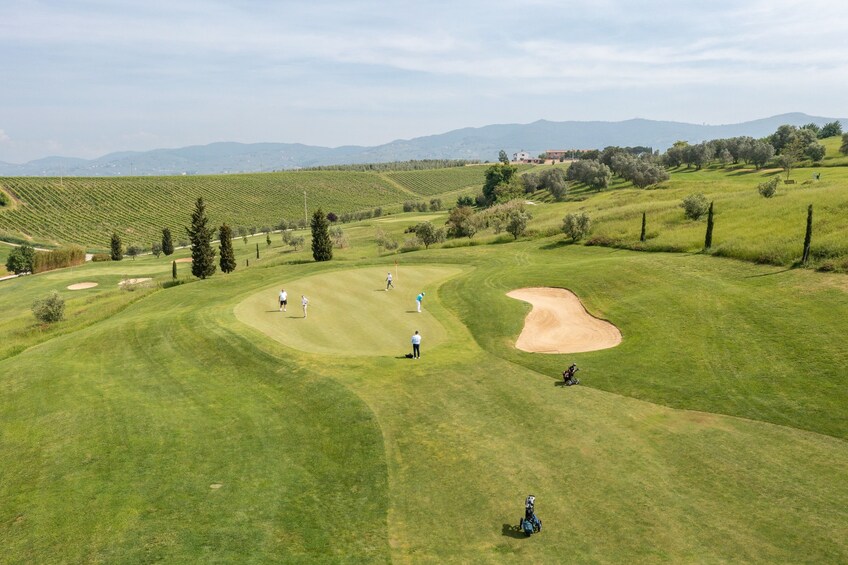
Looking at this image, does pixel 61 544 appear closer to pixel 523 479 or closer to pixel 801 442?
pixel 523 479

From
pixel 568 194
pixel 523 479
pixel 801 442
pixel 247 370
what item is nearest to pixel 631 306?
pixel 801 442

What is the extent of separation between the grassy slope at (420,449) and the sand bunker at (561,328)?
160 cm

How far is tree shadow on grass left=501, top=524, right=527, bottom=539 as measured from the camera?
16.8 meters

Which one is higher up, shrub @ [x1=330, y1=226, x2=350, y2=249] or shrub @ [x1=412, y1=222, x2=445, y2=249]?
shrub @ [x1=412, y1=222, x2=445, y2=249]

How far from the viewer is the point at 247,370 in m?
30.8

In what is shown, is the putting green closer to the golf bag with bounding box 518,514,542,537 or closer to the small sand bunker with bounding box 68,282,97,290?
the golf bag with bounding box 518,514,542,537

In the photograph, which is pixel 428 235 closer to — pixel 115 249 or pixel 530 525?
pixel 115 249

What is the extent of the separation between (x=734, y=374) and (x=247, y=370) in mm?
27813

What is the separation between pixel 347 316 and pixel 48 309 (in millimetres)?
29928

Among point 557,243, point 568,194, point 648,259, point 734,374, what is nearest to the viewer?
point 734,374

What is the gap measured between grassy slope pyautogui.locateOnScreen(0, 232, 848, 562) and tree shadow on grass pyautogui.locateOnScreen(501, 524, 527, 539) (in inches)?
4.3

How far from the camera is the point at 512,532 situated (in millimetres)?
17031

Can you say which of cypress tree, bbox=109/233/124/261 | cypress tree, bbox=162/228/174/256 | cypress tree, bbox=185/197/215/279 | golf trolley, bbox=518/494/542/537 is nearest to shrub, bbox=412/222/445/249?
cypress tree, bbox=185/197/215/279

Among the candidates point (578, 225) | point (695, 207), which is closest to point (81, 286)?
point (578, 225)
